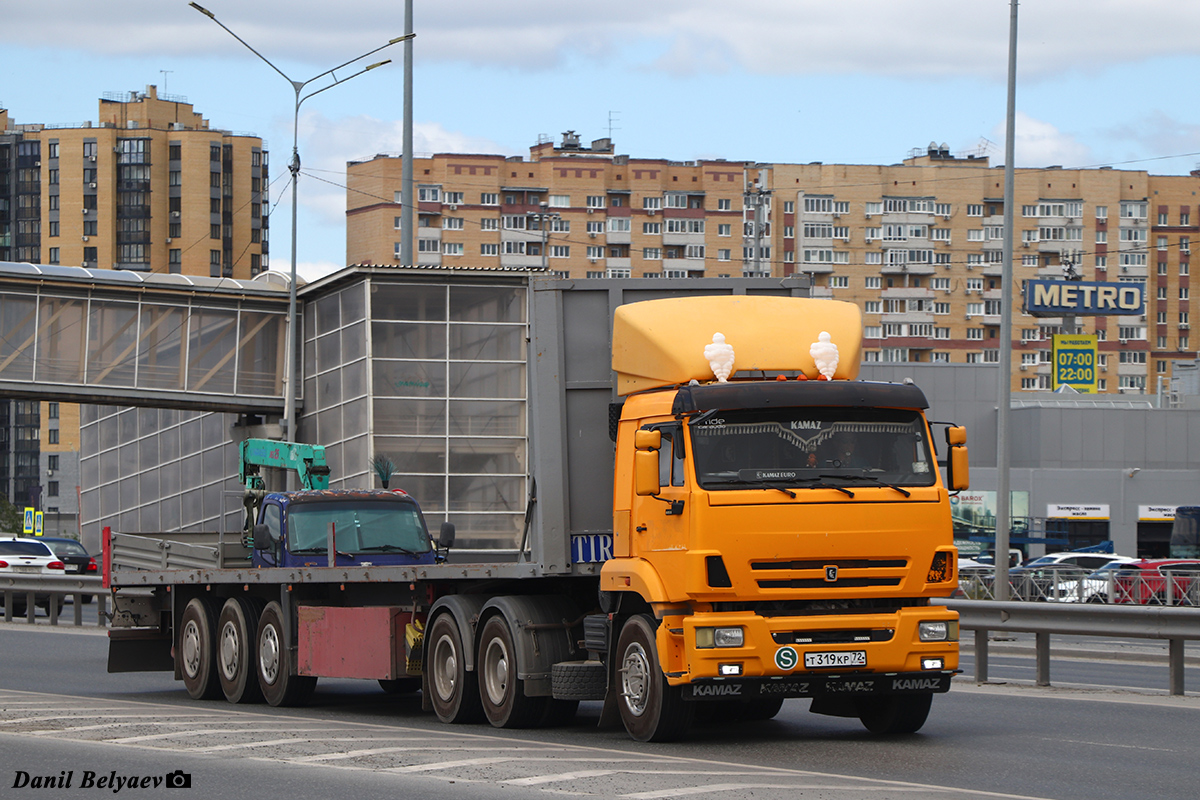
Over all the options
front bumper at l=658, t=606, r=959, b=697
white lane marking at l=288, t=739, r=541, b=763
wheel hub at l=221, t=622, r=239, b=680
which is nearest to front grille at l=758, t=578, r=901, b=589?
front bumper at l=658, t=606, r=959, b=697

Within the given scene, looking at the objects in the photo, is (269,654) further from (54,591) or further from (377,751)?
(54,591)

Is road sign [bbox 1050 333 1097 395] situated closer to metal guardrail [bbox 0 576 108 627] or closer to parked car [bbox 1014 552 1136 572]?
parked car [bbox 1014 552 1136 572]

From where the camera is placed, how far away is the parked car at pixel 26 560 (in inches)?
1310

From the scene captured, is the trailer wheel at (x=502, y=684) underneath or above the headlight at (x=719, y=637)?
underneath

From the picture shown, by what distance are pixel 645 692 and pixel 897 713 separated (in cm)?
194

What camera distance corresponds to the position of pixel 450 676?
13703 mm

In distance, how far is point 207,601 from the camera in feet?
57.4

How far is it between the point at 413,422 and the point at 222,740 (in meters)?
31.7

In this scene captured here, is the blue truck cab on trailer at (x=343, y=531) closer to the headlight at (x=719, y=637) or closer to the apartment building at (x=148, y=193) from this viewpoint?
the headlight at (x=719, y=637)

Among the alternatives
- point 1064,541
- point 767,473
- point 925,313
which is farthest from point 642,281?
point 925,313

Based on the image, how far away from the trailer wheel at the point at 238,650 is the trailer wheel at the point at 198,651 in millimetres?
104

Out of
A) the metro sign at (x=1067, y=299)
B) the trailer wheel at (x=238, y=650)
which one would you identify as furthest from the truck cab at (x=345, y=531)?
the metro sign at (x=1067, y=299)

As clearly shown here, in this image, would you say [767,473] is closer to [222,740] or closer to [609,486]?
[609,486]

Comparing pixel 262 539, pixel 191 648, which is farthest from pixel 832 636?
pixel 191 648
